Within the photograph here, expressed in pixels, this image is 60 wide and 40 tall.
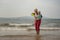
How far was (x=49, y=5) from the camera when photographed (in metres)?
6.34

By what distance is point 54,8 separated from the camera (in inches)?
251

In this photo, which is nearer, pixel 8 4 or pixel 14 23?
pixel 8 4

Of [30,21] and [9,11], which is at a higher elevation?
[9,11]

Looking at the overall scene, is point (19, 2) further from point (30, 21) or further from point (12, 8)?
point (30, 21)

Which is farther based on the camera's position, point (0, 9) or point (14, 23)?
→ point (14, 23)

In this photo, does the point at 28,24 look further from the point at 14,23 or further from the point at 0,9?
the point at 0,9

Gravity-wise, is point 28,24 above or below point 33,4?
below

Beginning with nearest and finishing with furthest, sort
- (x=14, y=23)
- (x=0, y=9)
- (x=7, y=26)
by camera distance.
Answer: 1. (x=0, y=9)
2. (x=7, y=26)
3. (x=14, y=23)

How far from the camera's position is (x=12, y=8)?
621 cm

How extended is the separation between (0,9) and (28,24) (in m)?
1.17

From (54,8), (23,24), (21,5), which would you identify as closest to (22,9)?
(21,5)

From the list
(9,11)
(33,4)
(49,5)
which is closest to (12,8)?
(9,11)

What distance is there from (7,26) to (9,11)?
25.9 inches

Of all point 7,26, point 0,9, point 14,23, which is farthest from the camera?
point 14,23
